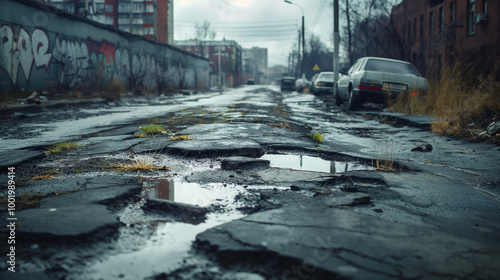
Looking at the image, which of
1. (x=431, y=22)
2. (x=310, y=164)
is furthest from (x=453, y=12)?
(x=310, y=164)

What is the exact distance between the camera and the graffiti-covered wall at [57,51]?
12.4 m

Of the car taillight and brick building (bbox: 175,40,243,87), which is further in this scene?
brick building (bbox: 175,40,243,87)

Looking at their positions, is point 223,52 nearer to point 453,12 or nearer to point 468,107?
point 453,12

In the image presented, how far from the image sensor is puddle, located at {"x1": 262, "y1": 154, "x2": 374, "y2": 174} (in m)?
3.38

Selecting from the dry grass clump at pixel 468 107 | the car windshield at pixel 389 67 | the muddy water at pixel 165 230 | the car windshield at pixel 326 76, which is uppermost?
the car windshield at pixel 326 76

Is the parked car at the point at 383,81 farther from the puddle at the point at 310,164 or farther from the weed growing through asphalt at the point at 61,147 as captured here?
the weed growing through asphalt at the point at 61,147

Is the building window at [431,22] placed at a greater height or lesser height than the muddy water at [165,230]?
greater

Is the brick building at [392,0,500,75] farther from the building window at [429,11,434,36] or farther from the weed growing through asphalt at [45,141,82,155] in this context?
the weed growing through asphalt at [45,141,82,155]

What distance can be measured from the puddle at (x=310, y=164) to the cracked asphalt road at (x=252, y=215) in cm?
1

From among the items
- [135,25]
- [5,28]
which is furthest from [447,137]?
[135,25]

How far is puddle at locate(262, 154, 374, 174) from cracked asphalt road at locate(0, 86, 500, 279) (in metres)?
0.01

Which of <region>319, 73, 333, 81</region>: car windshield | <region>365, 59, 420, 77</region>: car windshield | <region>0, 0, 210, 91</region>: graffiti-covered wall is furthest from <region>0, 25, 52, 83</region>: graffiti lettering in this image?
<region>319, 73, 333, 81</region>: car windshield

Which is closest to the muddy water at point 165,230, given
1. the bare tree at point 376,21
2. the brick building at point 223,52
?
the bare tree at point 376,21

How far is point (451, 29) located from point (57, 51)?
59.6 ft
